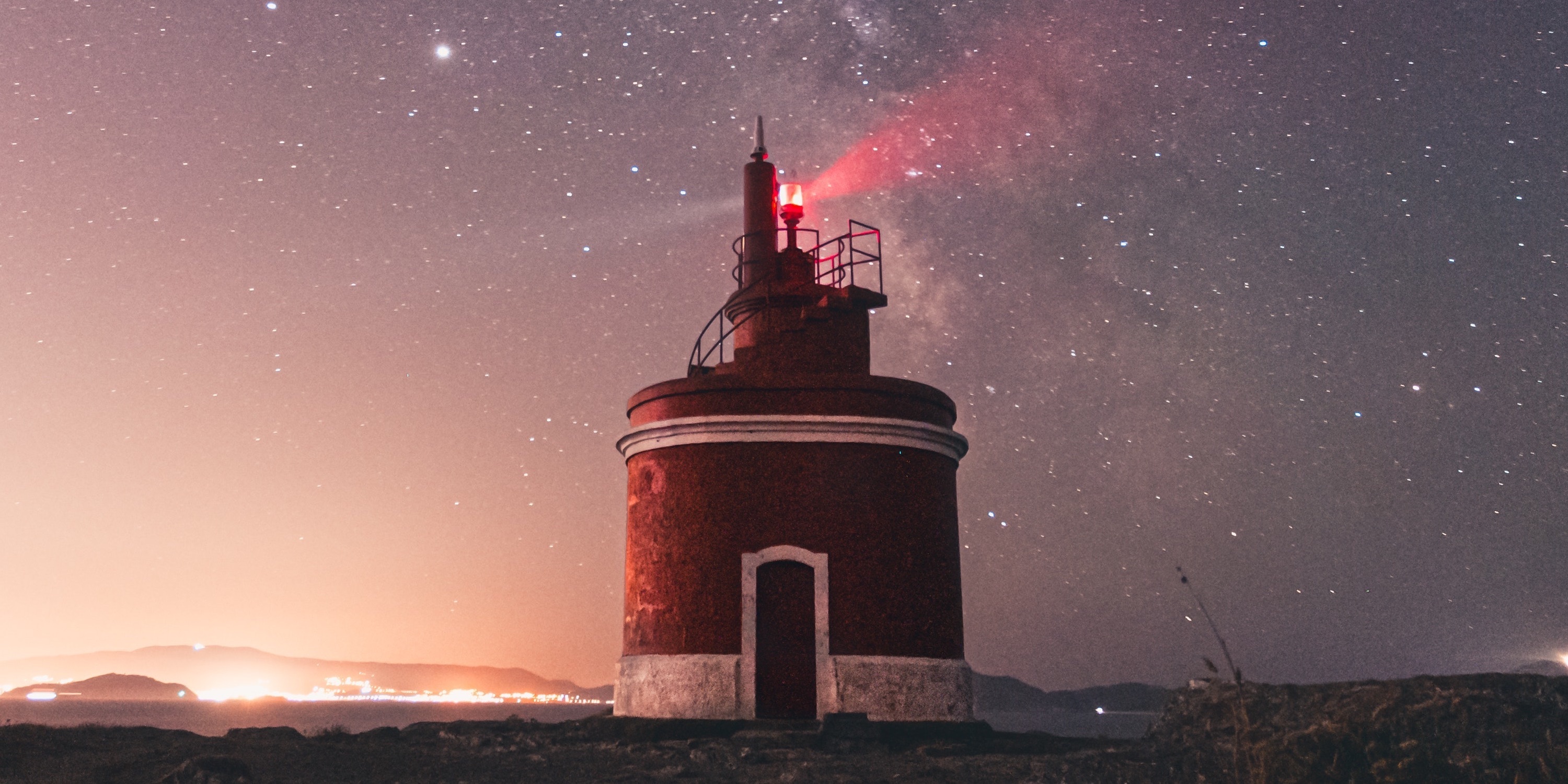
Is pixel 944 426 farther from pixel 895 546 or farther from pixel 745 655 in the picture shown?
pixel 745 655

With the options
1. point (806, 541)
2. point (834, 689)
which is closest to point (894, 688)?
point (834, 689)

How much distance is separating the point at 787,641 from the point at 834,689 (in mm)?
866

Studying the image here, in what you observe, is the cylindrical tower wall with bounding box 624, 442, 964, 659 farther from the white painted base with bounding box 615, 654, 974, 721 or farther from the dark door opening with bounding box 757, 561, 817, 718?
the dark door opening with bounding box 757, 561, 817, 718

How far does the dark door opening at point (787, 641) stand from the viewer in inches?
530

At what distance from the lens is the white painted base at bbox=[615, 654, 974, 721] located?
13266 millimetres

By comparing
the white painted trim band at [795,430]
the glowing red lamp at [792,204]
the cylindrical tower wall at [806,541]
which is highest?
the glowing red lamp at [792,204]

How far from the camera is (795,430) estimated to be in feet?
45.8

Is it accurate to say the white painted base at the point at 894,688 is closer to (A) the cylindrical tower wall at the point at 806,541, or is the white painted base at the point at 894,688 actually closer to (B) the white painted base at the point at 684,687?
(A) the cylindrical tower wall at the point at 806,541

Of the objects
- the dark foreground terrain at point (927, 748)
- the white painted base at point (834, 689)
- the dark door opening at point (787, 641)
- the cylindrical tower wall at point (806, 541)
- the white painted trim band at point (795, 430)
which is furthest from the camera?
the white painted trim band at point (795, 430)

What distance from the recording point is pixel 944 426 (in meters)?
14.9

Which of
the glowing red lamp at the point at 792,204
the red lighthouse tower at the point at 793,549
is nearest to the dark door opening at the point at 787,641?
the red lighthouse tower at the point at 793,549

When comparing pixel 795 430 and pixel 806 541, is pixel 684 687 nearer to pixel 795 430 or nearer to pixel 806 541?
pixel 806 541

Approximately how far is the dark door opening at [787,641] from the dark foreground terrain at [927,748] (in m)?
0.60

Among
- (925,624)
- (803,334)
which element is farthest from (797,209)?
(925,624)
